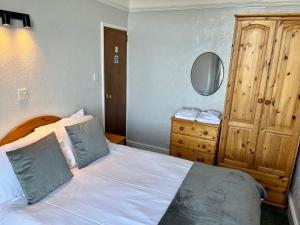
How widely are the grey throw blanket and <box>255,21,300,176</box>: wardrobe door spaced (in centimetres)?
68

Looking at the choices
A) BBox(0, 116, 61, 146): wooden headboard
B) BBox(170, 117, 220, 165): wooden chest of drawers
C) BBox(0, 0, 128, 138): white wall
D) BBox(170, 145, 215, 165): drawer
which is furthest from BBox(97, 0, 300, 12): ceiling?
BBox(170, 145, 215, 165): drawer

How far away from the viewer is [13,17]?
195 cm

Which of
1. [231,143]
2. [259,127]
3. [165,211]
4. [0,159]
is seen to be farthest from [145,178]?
[259,127]

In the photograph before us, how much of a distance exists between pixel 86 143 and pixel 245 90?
1900 mm

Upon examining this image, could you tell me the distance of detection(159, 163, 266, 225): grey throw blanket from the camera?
1.54 m

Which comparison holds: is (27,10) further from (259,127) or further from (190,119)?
(259,127)

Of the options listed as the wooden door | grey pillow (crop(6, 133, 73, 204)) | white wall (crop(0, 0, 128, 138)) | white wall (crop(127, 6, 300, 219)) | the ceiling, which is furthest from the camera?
the wooden door

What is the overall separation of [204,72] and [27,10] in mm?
2377

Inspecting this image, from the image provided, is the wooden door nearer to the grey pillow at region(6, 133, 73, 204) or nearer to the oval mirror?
the oval mirror

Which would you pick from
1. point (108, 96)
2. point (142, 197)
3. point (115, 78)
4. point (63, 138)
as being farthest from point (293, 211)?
point (115, 78)

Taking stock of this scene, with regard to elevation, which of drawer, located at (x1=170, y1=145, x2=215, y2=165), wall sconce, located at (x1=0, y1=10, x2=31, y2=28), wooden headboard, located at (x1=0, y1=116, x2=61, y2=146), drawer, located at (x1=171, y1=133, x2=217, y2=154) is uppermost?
wall sconce, located at (x1=0, y1=10, x2=31, y2=28)

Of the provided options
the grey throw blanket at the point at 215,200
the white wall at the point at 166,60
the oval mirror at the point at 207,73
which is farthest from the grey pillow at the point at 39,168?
the oval mirror at the point at 207,73

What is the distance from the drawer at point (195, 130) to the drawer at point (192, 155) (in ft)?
0.77

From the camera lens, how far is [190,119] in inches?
122
